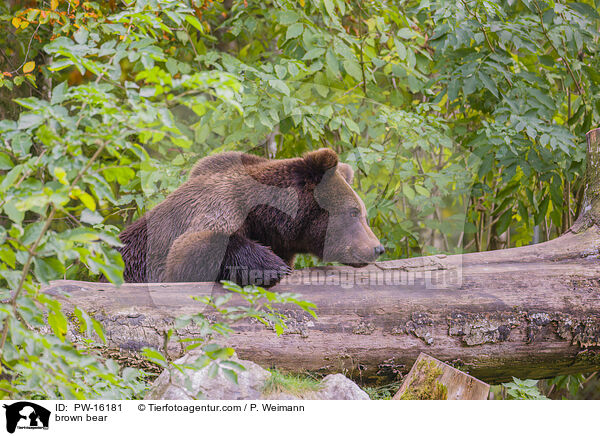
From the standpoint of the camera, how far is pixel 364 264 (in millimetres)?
3729

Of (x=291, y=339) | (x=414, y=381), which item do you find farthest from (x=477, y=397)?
(x=291, y=339)

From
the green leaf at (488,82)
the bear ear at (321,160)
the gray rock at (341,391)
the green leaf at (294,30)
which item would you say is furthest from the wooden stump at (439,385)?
the green leaf at (294,30)

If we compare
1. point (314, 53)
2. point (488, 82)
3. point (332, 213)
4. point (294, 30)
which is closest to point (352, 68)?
point (314, 53)

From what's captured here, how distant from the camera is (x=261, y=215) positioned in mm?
3748

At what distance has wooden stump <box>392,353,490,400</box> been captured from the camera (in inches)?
110

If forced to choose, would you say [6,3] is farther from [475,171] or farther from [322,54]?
[475,171]

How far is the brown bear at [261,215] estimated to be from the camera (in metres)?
3.63

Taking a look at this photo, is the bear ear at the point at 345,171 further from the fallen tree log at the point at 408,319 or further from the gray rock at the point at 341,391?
the gray rock at the point at 341,391

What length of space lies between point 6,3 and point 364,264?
481 cm

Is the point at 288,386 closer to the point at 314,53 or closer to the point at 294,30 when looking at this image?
the point at 314,53

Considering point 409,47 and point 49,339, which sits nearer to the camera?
point 49,339

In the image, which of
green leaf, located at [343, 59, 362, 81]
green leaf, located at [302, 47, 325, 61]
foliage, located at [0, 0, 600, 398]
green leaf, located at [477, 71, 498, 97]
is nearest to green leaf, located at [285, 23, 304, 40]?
foliage, located at [0, 0, 600, 398]

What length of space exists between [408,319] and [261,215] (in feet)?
3.93
